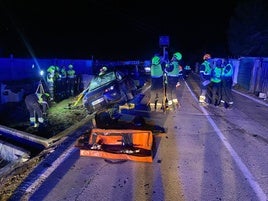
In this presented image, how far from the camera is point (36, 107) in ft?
28.3

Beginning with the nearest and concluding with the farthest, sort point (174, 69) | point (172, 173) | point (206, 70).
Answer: point (172, 173)
point (174, 69)
point (206, 70)

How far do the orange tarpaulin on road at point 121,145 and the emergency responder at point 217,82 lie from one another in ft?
20.3

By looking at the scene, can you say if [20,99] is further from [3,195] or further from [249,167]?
[249,167]

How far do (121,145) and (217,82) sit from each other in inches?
258

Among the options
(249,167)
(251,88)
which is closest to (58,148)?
(249,167)

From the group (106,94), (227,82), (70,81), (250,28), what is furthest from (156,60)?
(250,28)

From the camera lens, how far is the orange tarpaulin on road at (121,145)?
4.94 meters

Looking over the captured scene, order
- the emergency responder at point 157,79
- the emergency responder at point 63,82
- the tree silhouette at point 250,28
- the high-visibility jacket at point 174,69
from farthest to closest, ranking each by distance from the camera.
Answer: the tree silhouette at point 250,28 → the emergency responder at point 63,82 → the high-visibility jacket at point 174,69 → the emergency responder at point 157,79

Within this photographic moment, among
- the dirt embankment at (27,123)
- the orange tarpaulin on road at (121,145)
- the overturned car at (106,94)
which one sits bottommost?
the dirt embankment at (27,123)

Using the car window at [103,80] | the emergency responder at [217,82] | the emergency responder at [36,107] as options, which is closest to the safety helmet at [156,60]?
the car window at [103,80]

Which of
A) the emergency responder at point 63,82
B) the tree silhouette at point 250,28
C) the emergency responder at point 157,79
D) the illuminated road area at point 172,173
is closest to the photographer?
the illuminated road area at point 172,173

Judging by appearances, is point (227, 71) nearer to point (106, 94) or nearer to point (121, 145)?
point (106, 94)

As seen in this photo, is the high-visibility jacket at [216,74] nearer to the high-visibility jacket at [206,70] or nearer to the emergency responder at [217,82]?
the emergency responder at [217,82]

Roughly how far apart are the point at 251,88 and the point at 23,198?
15572mm
